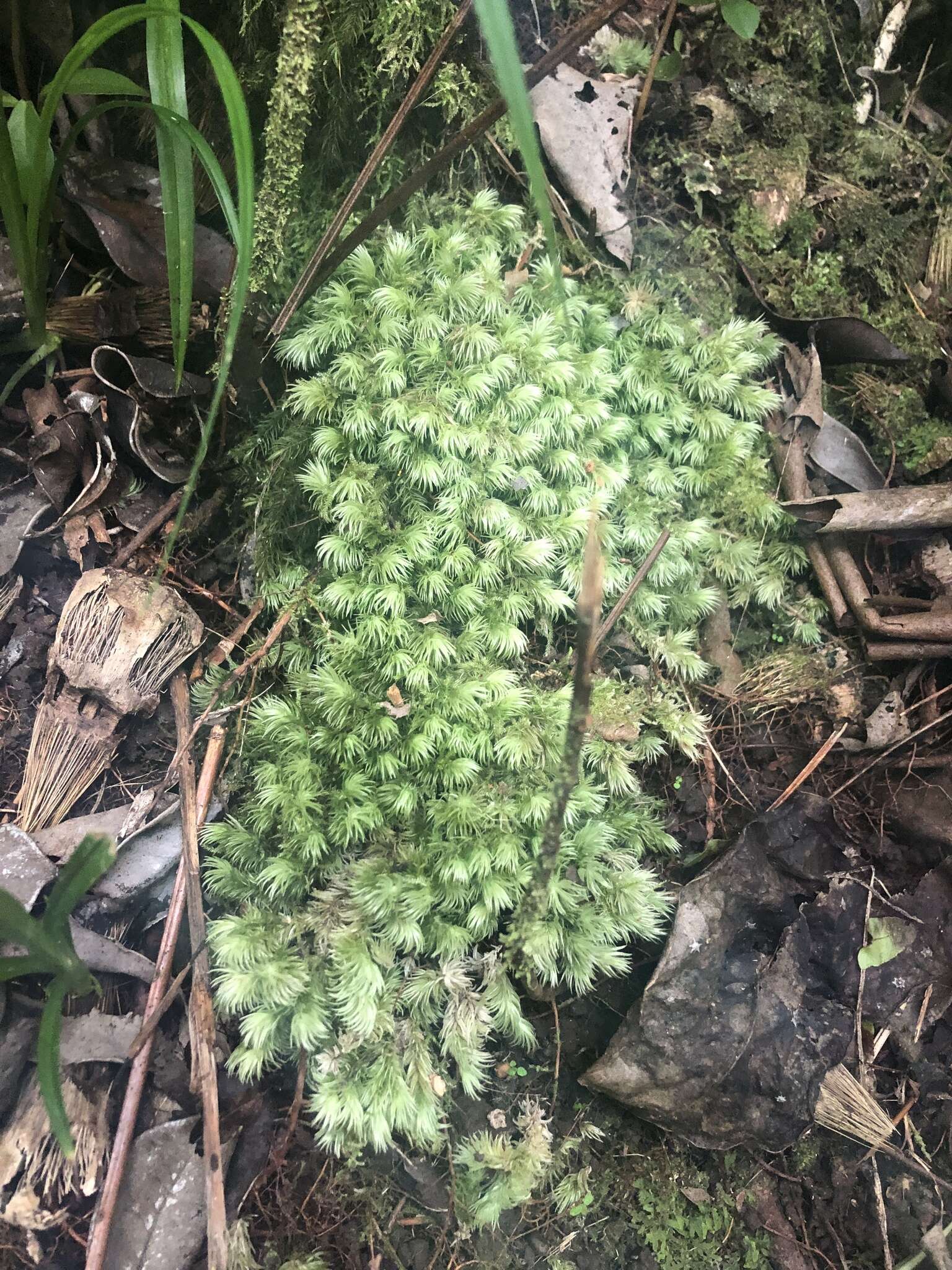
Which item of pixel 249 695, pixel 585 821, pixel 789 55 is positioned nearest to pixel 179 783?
pixel 249 695

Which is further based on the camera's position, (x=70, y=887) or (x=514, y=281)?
(x=514, y=281)

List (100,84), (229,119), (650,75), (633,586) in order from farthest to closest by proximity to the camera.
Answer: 1. (650,75)
2. (633,586)
3. (100,84)
4. (229,119)

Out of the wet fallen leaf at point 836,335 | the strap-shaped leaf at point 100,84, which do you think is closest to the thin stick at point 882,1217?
the wet fallen leaf at point 836,335

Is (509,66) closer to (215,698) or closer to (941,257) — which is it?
(215,698)

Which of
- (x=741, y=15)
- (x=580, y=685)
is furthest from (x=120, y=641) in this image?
(x=741, y=15)

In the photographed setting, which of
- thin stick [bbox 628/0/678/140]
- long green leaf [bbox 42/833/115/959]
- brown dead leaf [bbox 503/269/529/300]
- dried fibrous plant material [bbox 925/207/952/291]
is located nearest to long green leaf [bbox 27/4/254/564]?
long green leaf [bbox 42/833/115/959]

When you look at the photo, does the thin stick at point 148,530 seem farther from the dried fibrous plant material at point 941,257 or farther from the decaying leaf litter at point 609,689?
the dried fibrous plant material at point 941,257
